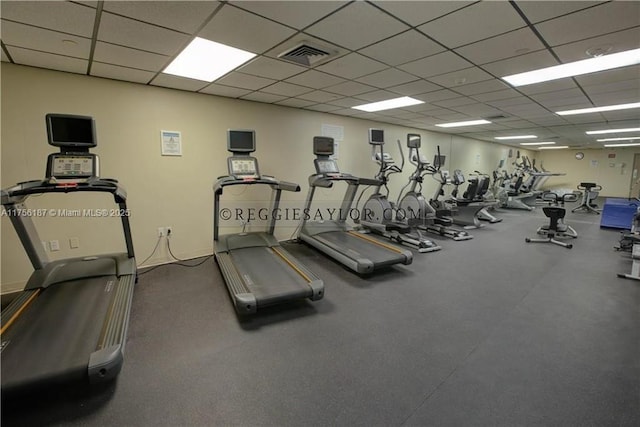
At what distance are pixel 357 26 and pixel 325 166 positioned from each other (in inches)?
99.1

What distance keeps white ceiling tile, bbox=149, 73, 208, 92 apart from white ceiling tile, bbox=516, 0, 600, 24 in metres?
3.39

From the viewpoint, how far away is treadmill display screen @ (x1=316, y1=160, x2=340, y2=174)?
4.56 m

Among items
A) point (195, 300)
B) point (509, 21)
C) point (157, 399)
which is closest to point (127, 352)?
point (157, 399)

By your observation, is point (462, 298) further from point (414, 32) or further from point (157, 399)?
point (157, 399)

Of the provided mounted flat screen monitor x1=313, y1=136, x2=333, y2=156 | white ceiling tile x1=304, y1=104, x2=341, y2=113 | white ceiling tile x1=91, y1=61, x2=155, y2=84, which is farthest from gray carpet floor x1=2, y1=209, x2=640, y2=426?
white ceiling tile x1=304, y1=104, x2=341, y2=113

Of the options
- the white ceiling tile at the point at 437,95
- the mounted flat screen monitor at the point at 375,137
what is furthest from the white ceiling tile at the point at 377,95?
the mounted flat screen monitor at the point at 375,137

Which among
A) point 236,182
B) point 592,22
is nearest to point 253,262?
point 236,182

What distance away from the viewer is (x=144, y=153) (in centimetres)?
385

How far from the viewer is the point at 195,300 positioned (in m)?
3.09

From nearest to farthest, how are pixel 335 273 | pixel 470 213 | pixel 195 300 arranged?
pixel 195 300 → pixel 335 273 → pixel 470 213

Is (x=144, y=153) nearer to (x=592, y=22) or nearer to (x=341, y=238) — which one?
(x=341, y=238)

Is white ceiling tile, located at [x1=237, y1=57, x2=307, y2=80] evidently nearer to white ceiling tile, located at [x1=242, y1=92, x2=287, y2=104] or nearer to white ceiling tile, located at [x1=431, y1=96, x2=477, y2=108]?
white ceiling tile, located at [x1=242, y1=92, x2=287, y2=104]

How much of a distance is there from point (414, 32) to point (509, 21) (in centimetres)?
68

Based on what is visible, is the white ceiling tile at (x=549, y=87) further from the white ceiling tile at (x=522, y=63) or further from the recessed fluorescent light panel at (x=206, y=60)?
the recessed fluorescent light panel at (x=206, y=60)
